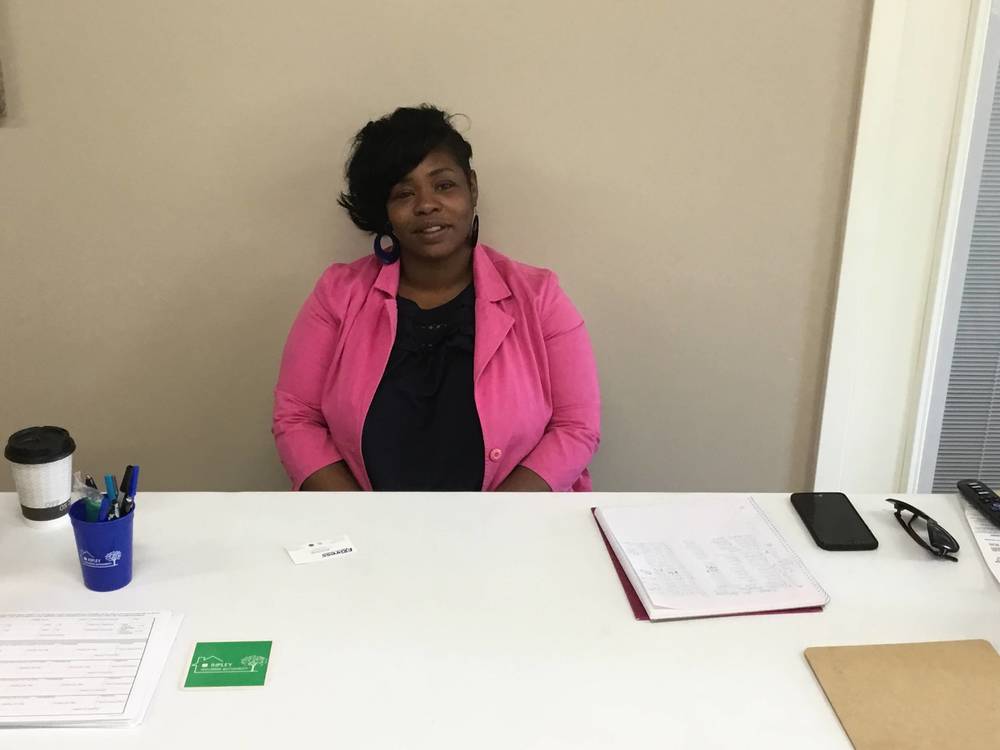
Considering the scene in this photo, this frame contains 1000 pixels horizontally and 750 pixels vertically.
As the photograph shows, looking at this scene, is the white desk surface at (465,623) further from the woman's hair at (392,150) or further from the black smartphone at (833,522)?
the woman's hair at (392,150)

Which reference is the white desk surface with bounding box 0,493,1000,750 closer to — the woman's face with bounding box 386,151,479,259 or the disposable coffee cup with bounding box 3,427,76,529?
the disposable coffee cup with bounding box 3,427,76,529

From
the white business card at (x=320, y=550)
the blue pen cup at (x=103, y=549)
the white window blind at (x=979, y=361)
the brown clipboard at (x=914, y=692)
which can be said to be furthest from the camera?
the white window blind at (x=979, y=361)

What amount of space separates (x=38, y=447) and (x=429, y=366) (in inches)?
29.8

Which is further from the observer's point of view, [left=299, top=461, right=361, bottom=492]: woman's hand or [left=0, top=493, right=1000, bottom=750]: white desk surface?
[left=299, top=461, right=361, bottom=492]: woman's hand

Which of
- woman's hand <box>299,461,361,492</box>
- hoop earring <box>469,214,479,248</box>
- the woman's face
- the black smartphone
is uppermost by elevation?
the woman's face

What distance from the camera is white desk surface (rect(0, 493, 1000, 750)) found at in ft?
2.81

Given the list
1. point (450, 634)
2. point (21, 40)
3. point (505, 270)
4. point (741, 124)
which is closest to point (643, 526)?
point (450, 634)

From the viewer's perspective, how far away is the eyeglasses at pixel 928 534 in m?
1.19

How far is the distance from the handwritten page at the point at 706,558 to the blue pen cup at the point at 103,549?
0.63m

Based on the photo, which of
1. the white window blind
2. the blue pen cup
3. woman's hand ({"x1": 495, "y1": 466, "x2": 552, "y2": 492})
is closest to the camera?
the blue pen cup

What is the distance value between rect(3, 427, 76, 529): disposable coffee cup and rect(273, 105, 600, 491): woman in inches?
22.2

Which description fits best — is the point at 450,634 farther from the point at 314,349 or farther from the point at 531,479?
the point at 314,349

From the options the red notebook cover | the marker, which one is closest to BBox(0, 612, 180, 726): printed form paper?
the marker

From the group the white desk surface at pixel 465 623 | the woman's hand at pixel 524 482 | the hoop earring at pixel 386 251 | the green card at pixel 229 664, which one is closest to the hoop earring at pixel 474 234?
the hoop earring at pixel 386 251
